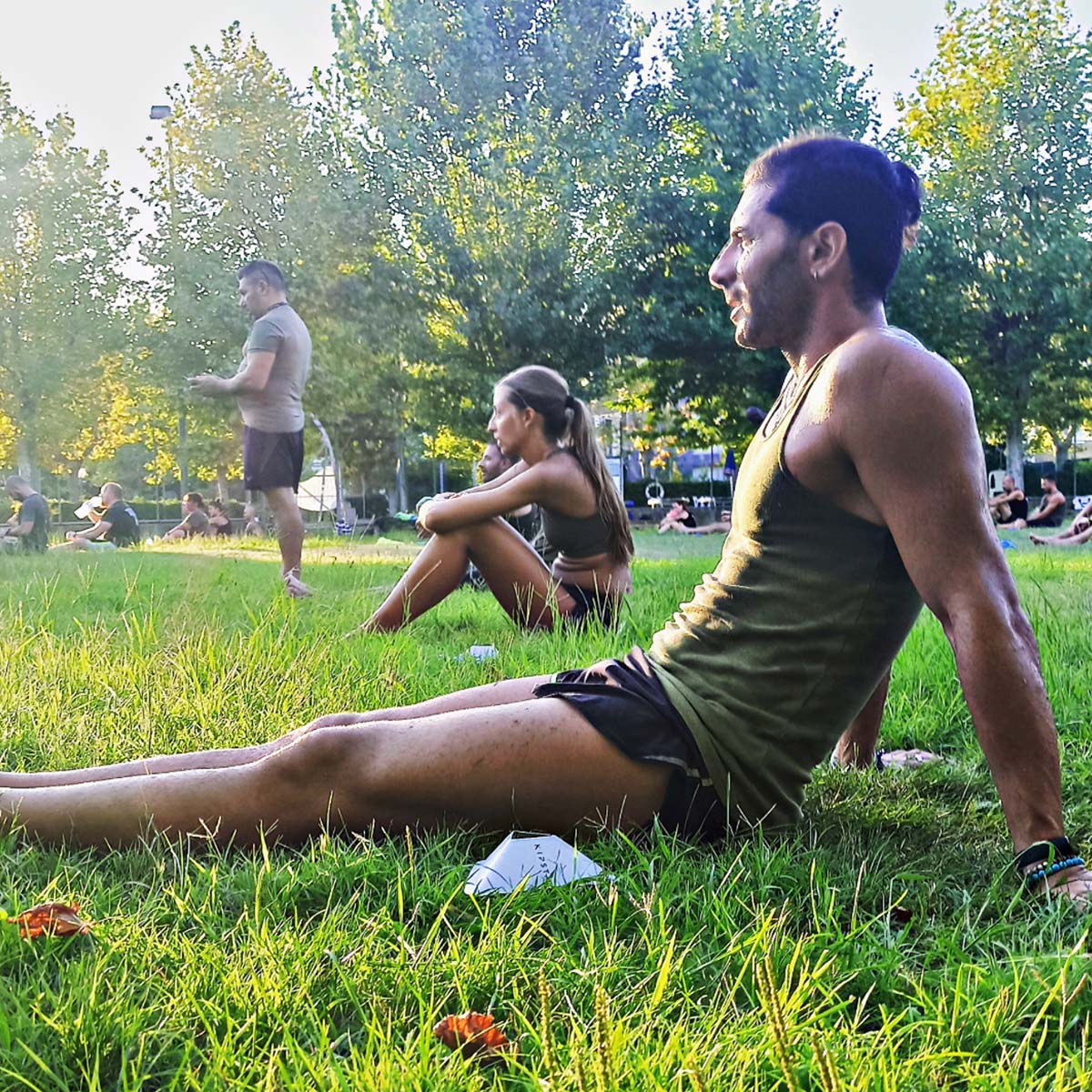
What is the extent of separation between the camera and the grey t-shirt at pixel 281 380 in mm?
8109

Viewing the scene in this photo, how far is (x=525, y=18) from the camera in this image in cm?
2944

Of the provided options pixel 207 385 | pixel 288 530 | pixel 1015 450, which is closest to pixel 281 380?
pixel 207 385

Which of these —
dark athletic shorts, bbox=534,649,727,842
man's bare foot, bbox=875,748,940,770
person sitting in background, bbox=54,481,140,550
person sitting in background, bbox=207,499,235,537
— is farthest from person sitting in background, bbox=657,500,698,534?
dark athletic shorts, bbox=534,649,727,842

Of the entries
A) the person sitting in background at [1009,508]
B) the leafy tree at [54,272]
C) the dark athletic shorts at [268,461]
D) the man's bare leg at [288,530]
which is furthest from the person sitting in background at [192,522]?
the person sitting in background at [1009,508]

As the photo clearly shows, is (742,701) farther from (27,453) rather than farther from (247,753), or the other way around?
(27,453)

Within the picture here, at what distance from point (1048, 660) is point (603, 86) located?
26.9 meters

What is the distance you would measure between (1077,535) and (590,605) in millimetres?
12922

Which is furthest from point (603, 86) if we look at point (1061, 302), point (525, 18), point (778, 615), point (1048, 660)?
point (778, 615)

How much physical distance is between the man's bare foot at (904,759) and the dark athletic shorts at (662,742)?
116cm

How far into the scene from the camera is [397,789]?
2469mm

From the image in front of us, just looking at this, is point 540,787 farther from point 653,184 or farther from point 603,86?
point 603,86

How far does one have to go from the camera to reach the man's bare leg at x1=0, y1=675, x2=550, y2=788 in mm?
2701

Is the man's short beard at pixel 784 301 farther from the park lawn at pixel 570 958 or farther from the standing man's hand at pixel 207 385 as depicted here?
the standing man's hand at pixel 207 385

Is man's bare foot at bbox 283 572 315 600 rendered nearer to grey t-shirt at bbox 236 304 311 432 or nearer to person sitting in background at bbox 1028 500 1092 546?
grey t-shirt at bbox 236 304 311 432
